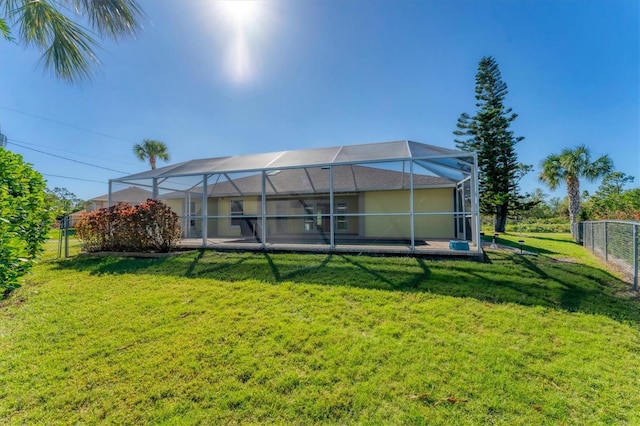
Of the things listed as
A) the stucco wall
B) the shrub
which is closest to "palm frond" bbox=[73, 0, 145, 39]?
the shrub

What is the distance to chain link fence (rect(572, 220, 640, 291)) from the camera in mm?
4730

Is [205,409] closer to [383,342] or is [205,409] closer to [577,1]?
[383,342]

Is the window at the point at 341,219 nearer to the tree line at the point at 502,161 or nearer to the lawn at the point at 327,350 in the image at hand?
the lawn at the point at 327,350

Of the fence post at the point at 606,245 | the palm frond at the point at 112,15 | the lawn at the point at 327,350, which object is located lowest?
the lawn at the point at 327,350

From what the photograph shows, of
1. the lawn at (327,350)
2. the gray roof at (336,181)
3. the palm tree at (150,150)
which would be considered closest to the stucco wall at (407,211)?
the gray roof at (336,181)

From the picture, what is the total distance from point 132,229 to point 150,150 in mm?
17703

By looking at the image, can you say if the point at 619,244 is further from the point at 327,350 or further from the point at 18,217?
the point at 18,217

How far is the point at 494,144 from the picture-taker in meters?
17.0

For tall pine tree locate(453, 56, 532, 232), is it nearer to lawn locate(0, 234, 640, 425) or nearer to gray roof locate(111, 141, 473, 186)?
gray roof locate(111, 141, 473, 186)

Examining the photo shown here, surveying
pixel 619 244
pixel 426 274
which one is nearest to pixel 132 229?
pixel 426 274

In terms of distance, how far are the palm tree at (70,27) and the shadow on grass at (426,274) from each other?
3905 mm

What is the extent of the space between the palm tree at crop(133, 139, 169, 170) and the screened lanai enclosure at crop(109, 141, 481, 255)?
1026 cm

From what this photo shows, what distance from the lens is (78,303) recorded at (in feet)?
13.8

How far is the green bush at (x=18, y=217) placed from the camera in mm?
2115
